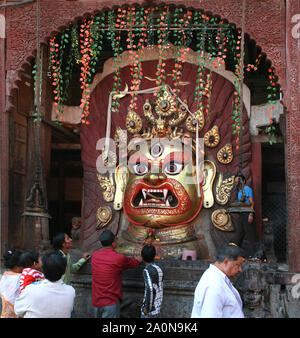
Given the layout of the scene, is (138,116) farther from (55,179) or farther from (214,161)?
(55,179)

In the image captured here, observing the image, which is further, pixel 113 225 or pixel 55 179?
pixel 55 179

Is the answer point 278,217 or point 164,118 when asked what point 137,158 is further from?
point 278,217

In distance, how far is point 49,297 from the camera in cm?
351

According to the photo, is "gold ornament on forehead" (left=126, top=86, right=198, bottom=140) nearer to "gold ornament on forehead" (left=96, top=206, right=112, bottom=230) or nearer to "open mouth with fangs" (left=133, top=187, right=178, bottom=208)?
"open mouth with fangs" (left=133, top=187, right=178, bottom=208)

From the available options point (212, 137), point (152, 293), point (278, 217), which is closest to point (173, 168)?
point (212, 137)

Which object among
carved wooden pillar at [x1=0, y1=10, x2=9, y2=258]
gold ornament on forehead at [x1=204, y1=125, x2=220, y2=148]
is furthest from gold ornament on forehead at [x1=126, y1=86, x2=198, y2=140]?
carved wooden pillar at [x1=0, y1=10, x2=9, y2=258]

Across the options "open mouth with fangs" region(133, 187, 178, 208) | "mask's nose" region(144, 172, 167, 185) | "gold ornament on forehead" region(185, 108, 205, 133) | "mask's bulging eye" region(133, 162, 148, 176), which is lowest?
"open mouth with fangs" region(133, 187, 178, 208)

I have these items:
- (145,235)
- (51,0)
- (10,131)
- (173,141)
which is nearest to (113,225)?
(145,235)

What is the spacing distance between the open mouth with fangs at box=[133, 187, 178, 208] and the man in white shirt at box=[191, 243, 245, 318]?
436 cm

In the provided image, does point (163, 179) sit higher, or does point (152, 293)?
point (163, 179)

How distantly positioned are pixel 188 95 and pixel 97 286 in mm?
4183

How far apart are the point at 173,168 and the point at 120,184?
3.32 feet

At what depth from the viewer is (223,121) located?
26.8ft

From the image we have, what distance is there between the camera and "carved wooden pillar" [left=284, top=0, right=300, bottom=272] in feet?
20.9
